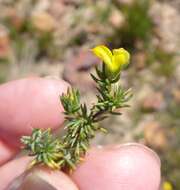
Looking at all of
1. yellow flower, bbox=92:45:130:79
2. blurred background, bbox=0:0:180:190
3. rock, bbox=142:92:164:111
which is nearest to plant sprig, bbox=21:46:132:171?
yellow flower, bbox=92:45:130:79

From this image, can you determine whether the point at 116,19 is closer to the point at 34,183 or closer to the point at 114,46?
the point at 114,46

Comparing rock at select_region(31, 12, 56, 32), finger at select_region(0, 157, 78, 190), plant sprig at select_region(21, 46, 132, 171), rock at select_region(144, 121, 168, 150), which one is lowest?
rock at select_region(144, 121, 168, 150)

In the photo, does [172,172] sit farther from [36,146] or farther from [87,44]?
[36,146]

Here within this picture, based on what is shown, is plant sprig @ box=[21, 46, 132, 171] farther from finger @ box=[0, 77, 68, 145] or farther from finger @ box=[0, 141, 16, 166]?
finger @ box=[0, 141, 16, 166]

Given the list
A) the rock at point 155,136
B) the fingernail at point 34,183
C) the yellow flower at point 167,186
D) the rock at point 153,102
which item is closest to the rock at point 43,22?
the rock at point 153,102

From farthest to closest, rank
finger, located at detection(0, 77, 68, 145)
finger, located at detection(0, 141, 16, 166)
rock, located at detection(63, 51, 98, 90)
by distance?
rock, located at detection(63, 51, 98, 90), finger, located at detection(0, 141, 16, 166), finger, located at detection(0, 77, 68, 145)

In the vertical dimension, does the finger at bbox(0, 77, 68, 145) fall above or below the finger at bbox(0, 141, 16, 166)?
above
